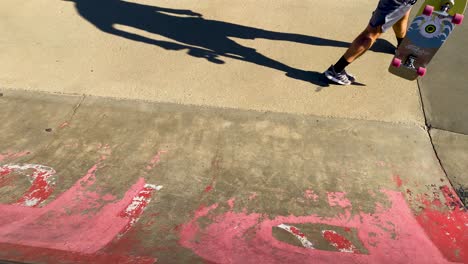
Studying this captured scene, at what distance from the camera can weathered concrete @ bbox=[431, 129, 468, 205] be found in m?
3.44

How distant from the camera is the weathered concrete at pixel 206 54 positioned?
437 cm

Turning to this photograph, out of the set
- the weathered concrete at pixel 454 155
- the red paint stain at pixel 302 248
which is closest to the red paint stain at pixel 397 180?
the red paint stain at pixel 302 248

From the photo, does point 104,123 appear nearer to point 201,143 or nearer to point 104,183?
point 104,183

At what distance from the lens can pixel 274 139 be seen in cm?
382

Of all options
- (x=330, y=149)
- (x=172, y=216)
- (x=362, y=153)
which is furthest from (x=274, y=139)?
(x=172, y=216)

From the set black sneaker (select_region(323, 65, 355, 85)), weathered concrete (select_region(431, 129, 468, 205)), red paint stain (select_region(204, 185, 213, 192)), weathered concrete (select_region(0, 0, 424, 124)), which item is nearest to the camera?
red paint stain (select_region(204, 185, 213, 192))

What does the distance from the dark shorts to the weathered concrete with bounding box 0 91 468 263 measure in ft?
3.77

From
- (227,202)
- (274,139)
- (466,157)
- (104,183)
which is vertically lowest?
(104,183)

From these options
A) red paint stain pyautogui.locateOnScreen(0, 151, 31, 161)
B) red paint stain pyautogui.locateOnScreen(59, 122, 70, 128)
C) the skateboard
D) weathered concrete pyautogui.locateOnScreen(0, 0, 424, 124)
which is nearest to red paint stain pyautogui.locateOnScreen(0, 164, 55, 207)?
red paint stain pyautogui.locateOnScreen(0, 151, 31, 161)

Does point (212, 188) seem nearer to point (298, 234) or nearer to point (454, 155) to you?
point (298, 234)

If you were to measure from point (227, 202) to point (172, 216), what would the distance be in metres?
0.51

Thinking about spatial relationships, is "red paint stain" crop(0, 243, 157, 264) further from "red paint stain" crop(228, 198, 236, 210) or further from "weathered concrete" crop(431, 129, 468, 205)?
"weathered concrete" crop(431, 129, 468, 205)

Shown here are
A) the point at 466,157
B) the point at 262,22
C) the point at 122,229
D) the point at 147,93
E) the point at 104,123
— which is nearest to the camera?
the point at 122,229

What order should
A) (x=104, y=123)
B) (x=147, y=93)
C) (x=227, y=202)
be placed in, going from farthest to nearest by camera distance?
(x=147, y=93) < (x=104, y=123) < (x=227, y=202)
